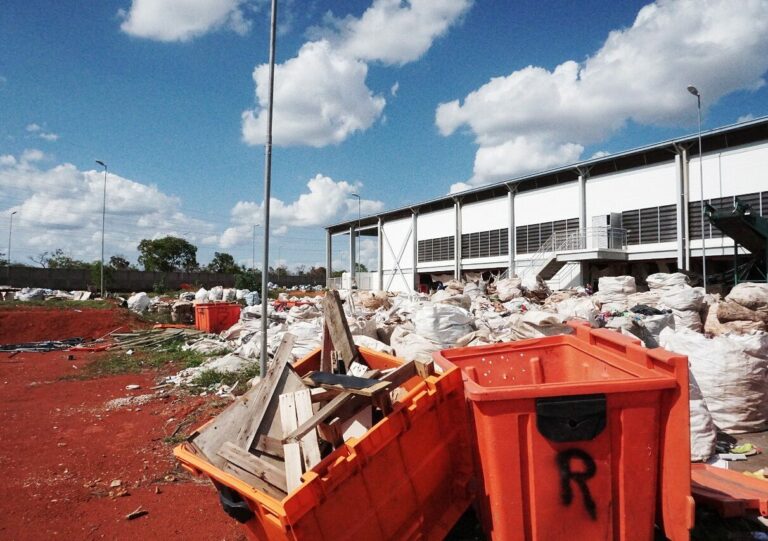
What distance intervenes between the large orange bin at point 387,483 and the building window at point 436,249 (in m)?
27.2

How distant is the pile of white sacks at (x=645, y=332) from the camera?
4234 mm

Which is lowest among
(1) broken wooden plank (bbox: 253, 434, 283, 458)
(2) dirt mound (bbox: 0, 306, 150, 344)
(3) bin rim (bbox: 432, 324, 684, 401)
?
(2) dirt mound (bbox: 0, 306, 150, 344)

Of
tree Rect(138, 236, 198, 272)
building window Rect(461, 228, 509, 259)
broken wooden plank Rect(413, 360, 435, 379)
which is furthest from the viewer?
tree Rect(138, 236, 198, 272)

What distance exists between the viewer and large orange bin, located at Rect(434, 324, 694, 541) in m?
2.17

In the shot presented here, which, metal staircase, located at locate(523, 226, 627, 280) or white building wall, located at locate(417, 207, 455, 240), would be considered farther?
white building wall, located at locate(417, 207, 455, 240)

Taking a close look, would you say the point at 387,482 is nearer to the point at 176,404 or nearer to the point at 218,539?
the point at 218,539

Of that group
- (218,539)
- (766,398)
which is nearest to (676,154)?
(766,398)

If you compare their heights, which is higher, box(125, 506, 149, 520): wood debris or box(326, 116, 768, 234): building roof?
box(326, 116, 768, 234): building roof

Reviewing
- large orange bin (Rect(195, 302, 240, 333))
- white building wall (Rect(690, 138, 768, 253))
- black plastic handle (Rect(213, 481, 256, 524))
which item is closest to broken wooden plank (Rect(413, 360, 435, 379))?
black plastic handle (Rect(213, 481, 256, 524))

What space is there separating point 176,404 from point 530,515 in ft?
16.7

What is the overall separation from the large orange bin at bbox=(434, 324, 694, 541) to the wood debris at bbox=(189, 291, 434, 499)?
584 mm

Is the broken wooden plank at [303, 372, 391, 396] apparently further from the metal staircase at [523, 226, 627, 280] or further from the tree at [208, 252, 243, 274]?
the tree at [208, 252, 243, 274]

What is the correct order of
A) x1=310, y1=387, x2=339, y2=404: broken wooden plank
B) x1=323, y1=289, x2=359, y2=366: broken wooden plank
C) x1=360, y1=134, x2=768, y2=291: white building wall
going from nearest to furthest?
x1=310, y1=387, x2=339, y2=404: broken wooden plank
x1=323, y1=289, x2=359, y2=366: broken wooden plank
x1=360, y1=134, x2=768, y2=291: white building wall

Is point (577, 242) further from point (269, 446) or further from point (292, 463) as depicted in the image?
point (292, 463)
